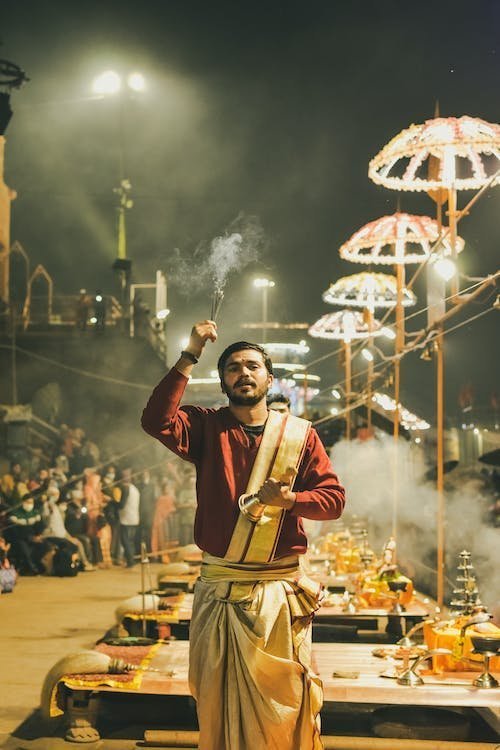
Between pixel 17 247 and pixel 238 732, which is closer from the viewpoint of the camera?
pixel 238 732

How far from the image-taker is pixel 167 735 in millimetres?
5871

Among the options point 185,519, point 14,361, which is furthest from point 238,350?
point 14,361

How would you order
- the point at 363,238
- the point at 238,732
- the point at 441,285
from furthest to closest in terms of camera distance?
the point at 363,238 < the point at 441,285 < the point at 238,732

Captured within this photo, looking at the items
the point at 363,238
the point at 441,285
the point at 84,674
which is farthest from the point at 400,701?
the point at 363,238

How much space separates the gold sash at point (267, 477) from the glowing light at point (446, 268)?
5.58m

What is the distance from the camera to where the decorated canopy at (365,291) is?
15.7 m

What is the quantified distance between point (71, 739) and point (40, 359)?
21.7 meters

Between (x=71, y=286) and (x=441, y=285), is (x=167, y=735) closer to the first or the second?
(x=441, y=285)

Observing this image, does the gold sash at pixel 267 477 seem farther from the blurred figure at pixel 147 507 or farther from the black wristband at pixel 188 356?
the blurred figure at pixel 147 507

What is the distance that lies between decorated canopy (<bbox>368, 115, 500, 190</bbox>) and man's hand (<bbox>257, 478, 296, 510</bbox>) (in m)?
6.37

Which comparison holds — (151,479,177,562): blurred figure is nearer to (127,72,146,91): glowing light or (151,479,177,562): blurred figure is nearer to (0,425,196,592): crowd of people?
(0,425,196,592): crowd of people

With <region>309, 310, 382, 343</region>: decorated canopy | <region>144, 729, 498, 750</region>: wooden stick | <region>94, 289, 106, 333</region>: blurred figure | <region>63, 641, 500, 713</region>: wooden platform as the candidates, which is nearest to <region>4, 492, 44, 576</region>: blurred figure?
<region>309, 310, 382, 343</region>: decorated canopy

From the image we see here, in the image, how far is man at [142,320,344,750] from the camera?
3732mm

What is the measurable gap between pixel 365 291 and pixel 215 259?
36.4ft
